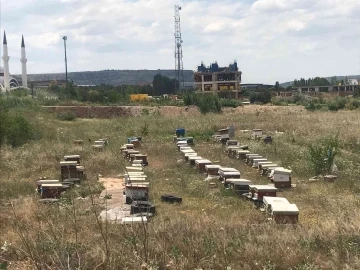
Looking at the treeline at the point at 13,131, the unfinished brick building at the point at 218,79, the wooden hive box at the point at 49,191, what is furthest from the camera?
the unfinished brick building at the point at 218,79

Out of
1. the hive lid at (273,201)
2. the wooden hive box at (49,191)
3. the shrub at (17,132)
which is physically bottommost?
the wooden hive box at (49,191)

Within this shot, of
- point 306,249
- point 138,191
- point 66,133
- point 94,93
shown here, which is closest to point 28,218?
point 138,191

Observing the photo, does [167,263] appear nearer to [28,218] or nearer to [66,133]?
[28,218]

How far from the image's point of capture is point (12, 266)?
5.59m

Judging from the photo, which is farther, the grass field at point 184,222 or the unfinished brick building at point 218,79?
the unfinished brick building at point 218,79

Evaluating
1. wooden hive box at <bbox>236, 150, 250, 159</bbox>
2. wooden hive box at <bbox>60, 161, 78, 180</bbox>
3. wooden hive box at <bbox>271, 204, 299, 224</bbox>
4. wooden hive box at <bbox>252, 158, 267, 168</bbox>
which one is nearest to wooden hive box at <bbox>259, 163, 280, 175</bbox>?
wooden hive box at <bbox>252, 158, 267, 168</bbox>

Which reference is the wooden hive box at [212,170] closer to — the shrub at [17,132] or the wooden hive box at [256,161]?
the wooden hive box at [256,161]

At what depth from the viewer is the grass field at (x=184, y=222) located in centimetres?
533

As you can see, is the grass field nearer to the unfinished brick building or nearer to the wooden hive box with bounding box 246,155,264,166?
the wooden hive box with bounding box 246,155,264,166

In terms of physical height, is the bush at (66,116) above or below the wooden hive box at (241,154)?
above

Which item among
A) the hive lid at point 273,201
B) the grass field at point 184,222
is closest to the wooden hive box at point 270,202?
the hive lid at point 273,201

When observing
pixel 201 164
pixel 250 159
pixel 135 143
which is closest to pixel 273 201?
pixel 201 164

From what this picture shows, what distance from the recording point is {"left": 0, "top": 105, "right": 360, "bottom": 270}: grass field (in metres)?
5.33

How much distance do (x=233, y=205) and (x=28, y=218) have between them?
14.1 feet
